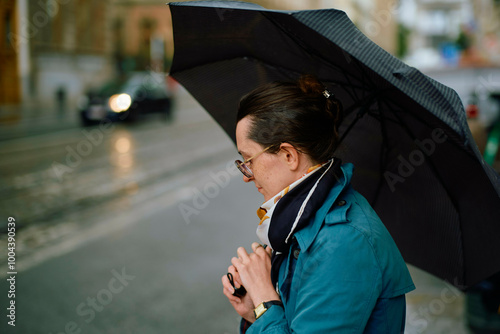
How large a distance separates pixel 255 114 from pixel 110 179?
8.01m

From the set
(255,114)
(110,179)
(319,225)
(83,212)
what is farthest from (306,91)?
(110,179)

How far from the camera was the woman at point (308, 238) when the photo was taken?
1.37 meters

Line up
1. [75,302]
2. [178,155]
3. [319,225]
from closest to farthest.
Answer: [319,225], [75,302], [178,155]

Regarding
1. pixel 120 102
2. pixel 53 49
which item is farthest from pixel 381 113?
pixel 53 49

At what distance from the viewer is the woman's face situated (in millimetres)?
1578

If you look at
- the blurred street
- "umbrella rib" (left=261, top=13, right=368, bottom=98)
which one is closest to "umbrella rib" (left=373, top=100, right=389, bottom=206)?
"umbrella rib" (left=261, top=13, right=368, bottom=98)

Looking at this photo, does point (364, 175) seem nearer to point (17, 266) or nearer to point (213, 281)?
point (213, 281)

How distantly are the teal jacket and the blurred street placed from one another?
2.54 metres

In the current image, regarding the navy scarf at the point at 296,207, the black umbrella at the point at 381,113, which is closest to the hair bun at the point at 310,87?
the black umbrella at the point at 381,113

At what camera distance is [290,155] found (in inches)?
61.5

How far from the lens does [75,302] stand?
4.24 metres

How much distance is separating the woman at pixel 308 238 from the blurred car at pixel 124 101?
17678 millimetres

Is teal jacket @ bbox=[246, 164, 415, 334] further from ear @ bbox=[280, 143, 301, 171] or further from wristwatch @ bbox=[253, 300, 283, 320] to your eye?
ear @ bbox=[280, 143, 301, 171]

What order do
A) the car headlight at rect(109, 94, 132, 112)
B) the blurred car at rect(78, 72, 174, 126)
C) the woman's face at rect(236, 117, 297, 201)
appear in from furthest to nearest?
the car headlight at rect(109, 94, 132, 112)
the blurred car at rect(78, 72, 174, 126)
the woman's face at rect(236, 117, 297, 201)
